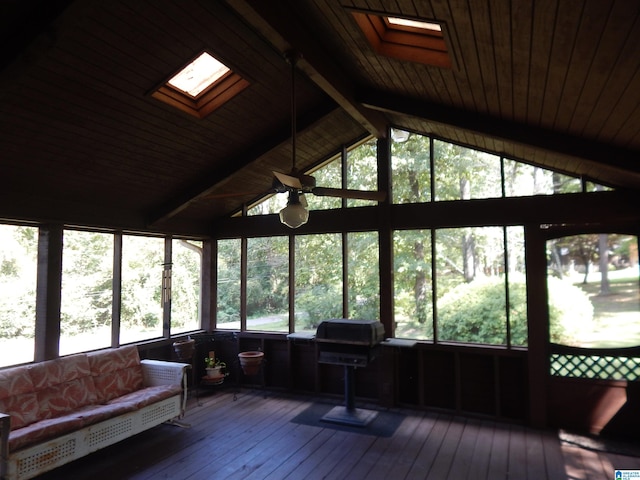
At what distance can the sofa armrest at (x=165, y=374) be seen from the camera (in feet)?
15.7

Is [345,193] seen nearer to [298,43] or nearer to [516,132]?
[298,43]

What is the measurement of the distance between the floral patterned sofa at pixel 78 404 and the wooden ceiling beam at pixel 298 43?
11.2ft

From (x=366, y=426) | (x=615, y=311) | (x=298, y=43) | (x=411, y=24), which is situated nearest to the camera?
(x=411, y=24)

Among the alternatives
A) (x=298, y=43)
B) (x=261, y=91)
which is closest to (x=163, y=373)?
(x=261, y=91)

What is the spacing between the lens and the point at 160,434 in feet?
14.8

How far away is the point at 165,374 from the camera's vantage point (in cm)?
486

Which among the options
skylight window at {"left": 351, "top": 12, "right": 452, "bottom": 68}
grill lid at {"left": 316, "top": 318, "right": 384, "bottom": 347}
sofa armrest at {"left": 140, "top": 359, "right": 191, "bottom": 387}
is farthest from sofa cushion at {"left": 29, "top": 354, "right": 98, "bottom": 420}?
skylight window at {"left": 351, "top": 12, "right": 452, "bottom": 68}

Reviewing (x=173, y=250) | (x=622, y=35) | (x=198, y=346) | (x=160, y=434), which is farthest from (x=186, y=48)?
(x=198, y=346)

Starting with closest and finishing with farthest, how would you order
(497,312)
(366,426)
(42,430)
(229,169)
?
(42,430), (366,426), (497,312), (229,169)

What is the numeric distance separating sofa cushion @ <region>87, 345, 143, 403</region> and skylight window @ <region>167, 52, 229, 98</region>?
9.92 feet

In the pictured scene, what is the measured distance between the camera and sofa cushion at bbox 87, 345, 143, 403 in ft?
14.7

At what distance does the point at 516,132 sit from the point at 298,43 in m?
2.12

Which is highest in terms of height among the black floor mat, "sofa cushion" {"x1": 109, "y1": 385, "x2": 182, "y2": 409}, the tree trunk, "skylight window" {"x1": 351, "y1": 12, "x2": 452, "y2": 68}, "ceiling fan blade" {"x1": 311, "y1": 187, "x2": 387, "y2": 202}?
"skylight window" {"x1": 351, "y1": 12, "x2": 452, "y2": 68}

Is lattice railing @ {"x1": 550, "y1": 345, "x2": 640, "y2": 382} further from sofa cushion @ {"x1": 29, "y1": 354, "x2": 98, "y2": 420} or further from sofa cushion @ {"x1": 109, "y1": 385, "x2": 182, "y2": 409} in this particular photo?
sofa cushion @ {"x1": 29, "y1": 354, "x2": 98, "y2": 420}
